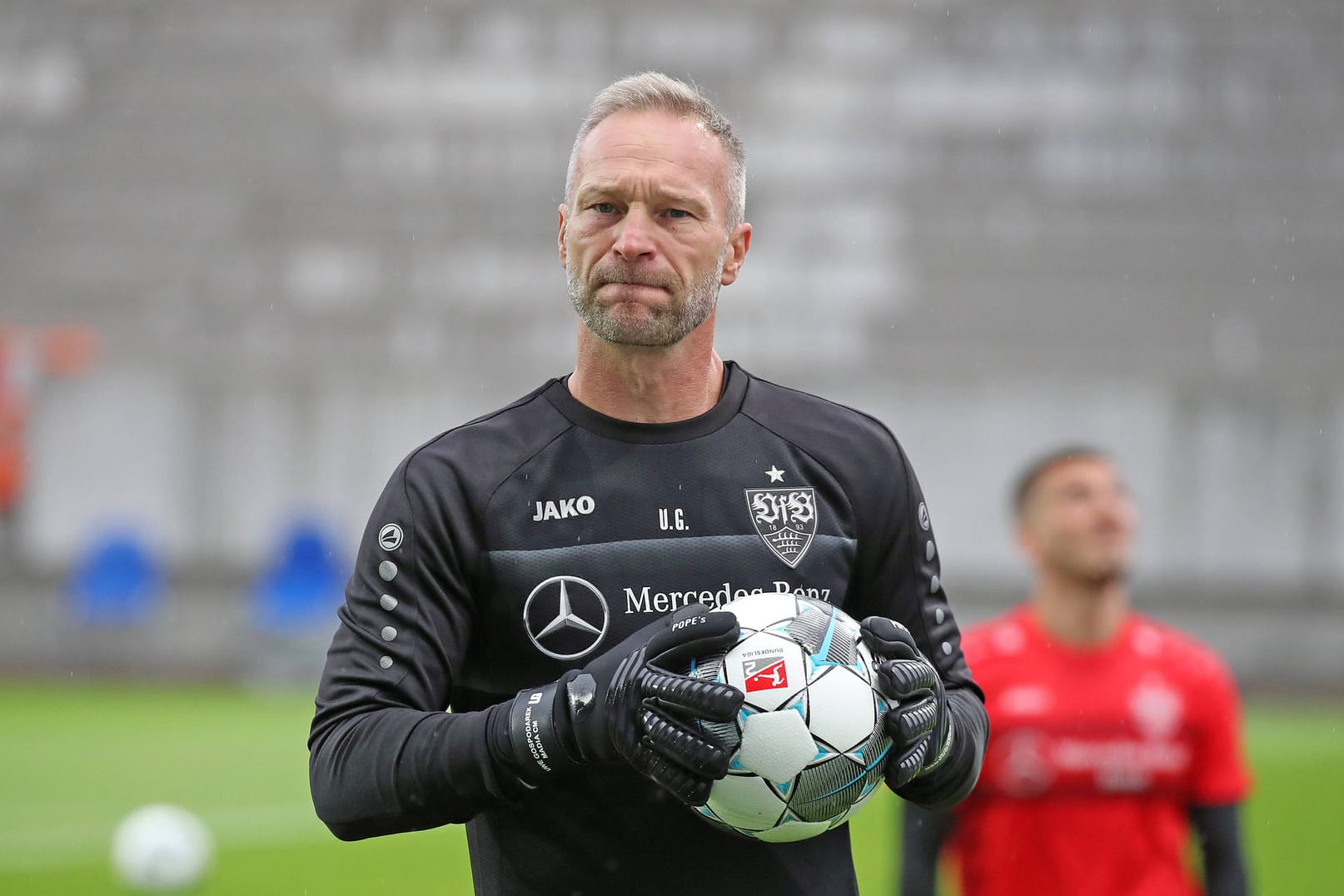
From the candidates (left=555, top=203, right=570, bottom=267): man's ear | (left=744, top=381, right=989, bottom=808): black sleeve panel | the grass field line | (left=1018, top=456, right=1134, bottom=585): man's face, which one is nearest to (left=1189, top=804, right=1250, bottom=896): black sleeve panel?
(left=1018, top=456, right=1134, bottom=585): man's face

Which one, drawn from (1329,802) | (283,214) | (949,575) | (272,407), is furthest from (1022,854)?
(283,214)

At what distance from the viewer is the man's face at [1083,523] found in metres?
4.53

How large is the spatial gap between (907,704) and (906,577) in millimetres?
408

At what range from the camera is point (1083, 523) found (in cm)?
459

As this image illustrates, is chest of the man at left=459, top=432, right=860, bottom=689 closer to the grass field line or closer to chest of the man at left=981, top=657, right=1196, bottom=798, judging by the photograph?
chest of the man at left=981, top=657, right=1196, bottom=798

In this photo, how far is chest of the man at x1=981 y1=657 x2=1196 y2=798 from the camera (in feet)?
13.6

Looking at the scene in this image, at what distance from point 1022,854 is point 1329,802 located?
8.17m

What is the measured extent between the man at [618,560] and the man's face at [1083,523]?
73.0 inches

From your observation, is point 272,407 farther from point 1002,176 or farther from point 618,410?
point 618,410

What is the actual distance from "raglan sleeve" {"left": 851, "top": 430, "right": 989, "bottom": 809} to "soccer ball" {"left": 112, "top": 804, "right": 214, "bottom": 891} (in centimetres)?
641

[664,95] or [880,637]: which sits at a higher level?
[664,95]

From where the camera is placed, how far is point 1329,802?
11188 mm

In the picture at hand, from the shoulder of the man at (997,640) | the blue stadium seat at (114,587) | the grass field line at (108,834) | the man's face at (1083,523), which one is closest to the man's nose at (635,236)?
the shoulder of the man at (997,640)

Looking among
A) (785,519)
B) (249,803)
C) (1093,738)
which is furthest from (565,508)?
(249,803)
